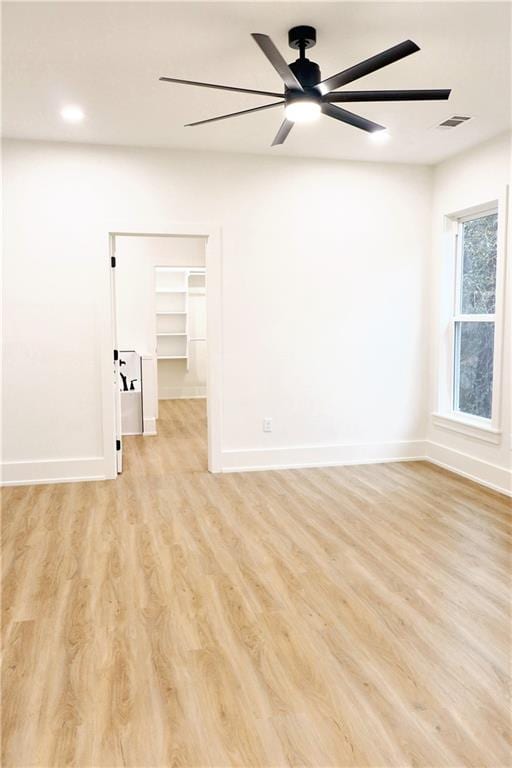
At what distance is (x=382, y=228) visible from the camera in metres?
5.41

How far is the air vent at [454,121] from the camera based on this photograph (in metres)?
4.14

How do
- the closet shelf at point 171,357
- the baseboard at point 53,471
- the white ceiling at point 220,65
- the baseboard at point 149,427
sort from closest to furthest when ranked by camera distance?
the white ceiling at point 220,65 < the baseboard at point 53,471 < the baseboard at point 149,427 < the closet shelf at point 171,357

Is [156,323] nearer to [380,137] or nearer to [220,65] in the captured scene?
[380,137]

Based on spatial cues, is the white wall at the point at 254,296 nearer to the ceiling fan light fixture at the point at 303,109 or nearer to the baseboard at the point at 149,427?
the baseboard at the point at 149,427

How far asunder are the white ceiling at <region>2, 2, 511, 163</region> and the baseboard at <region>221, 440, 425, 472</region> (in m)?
2.63

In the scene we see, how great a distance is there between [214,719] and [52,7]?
3.02 meters

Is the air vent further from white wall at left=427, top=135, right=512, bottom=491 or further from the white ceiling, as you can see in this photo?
white wall at left=427, top=135, right=512, bottom=491

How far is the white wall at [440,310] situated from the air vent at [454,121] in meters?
0.47

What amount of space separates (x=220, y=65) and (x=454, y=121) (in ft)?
6.20

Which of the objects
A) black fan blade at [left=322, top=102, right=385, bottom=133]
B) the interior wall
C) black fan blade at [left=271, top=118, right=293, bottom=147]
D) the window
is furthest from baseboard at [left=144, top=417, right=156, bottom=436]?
black fan blade at [left=322, top=102, right=385, bottom=133]

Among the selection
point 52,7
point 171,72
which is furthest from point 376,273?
point 52,7

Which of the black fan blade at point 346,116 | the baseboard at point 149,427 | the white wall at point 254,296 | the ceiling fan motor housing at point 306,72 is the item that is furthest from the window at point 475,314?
the baseboard at point 149,427

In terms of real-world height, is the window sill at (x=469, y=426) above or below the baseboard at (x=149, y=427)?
above

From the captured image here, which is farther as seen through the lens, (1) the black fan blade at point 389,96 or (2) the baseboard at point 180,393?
(2) the baseboard at point 180,393
